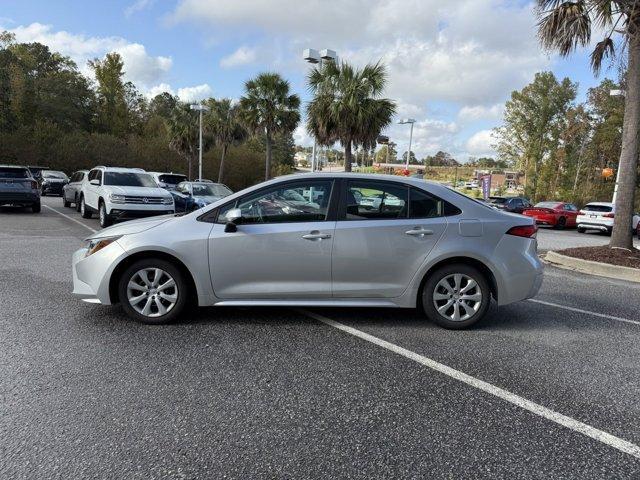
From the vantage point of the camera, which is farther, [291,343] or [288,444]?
[291,343]

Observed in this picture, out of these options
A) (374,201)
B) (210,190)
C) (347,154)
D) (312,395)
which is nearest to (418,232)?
(374,201)

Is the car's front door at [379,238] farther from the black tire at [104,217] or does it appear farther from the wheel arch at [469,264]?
the black tire at [104,217]

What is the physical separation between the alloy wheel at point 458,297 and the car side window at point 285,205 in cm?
146

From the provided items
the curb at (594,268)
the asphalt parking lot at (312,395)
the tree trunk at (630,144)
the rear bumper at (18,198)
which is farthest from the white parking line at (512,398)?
the rear bumper at (18,198)

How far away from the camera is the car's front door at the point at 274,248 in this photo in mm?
4789

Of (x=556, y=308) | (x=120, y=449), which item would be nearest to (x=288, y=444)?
(x=120, y=449)

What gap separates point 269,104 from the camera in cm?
2895

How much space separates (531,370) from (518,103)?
4884cm

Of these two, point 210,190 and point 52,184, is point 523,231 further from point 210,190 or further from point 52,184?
point 52,184

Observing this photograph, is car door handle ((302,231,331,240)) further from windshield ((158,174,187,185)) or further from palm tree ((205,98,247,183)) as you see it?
palm tree ((205,98,247,183))

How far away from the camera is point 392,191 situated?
16.6ft

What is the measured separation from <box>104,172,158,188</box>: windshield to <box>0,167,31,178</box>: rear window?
400 cm

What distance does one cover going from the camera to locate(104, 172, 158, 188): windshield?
13969 millimetres

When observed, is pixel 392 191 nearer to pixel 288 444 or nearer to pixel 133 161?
pixel 288 444
